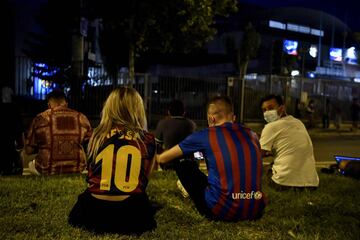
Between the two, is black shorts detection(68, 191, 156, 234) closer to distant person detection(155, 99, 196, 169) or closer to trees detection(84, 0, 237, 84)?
distant person detection(155, 99, 196, 169)

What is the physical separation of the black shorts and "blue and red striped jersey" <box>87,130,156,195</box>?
90 mm

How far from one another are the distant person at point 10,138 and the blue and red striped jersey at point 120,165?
306 centimetres

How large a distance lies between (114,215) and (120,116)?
0.82 m

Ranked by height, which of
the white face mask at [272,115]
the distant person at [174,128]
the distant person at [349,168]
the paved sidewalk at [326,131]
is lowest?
the paved sidewalk at [326,131]

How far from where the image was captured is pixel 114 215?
4.05 meters

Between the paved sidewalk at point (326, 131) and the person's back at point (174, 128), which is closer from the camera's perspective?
the person's back at point (174, 128)

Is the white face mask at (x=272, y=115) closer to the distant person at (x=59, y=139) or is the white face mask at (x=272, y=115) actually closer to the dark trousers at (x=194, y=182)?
the dark trousers at (x=194, y=182)

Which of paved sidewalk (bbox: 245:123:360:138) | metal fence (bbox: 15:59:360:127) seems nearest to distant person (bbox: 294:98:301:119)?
metal fence (bbox: 15:59:360:127)

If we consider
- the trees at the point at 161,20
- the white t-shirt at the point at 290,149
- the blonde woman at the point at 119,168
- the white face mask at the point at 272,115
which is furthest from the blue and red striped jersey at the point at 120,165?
the trees at the point at 161,20

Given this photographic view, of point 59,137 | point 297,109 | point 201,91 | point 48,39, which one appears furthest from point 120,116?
point 48,39

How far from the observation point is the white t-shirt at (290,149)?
5.96 m

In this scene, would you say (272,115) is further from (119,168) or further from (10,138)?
(10,138)

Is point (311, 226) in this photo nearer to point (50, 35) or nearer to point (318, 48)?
point (50, 35)

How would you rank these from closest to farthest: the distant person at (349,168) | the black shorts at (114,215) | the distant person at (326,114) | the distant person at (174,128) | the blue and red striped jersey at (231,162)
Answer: the black shorts at (114,215) < the blue and red striped jersey at (231,162) < the distant person at (174,128) < the distant person at (349,168) < the distant person at (326,114)
